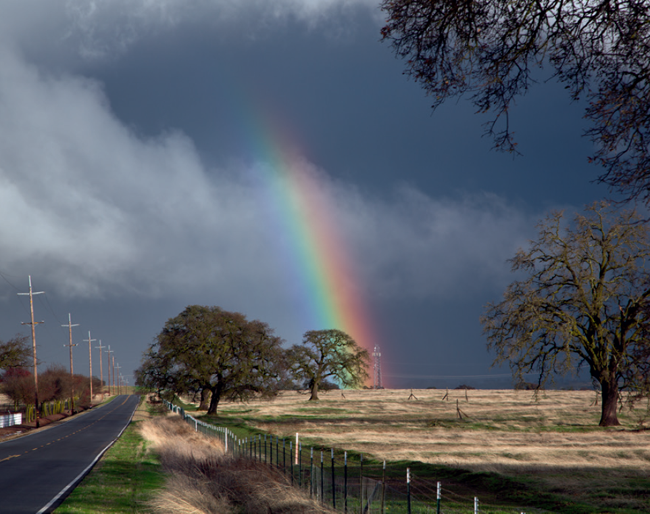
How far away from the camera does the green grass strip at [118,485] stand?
14080 mm

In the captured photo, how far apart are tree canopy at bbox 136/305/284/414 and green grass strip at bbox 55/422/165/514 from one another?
21863 millimetres

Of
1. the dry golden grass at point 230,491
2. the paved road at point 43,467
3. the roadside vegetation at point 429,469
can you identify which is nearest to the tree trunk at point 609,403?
the roadside vegetation at point 429,469

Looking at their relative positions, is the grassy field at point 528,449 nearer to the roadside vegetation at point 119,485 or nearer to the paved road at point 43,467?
the roadside vegetation at point 119,485

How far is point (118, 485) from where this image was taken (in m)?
17.5

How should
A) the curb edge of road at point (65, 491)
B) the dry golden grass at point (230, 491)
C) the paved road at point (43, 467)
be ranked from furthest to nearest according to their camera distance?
1. the paved road at point (43, 467)
2. the curb edge of road at point (65, 491)
3. the dry golden grass at point (230, 491)

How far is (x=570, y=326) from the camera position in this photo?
1201 inches

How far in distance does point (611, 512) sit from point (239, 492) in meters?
8.40

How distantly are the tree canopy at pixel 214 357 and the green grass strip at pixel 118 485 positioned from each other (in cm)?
2186

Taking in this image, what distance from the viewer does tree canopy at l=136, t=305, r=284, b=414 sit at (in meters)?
49.3

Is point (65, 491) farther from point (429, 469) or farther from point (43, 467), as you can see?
point (429, 469)

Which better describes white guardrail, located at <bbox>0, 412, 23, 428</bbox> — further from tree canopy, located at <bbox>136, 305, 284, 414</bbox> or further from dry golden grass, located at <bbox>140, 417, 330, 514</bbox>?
dry golden grass, located at <bbox>140, 417, 330, 514</bbox>

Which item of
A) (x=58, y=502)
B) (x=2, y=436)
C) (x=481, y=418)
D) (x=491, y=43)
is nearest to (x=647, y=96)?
(x=491, y=43)

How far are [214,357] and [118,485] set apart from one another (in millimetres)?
32379

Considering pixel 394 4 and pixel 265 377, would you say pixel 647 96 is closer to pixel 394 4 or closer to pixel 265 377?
pixel 394 4
